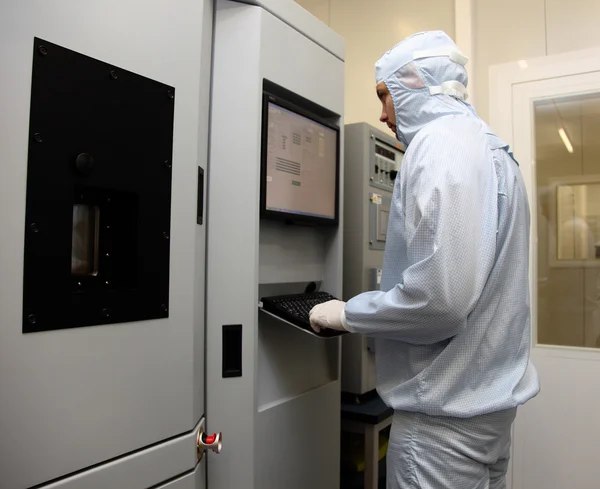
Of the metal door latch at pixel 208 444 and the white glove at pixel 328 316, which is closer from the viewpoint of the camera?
the metal door latch at pixel 208 444

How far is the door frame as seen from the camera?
2135 mm

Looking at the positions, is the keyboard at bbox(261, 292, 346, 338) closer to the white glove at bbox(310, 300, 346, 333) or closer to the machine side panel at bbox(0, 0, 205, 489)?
the white glove at bbox(310, 300, 346, 333)

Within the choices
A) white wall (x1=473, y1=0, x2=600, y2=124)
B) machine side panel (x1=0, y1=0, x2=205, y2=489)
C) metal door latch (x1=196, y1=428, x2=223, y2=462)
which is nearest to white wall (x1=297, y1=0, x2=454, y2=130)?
white wall (x1=473, y1=0, x2=600, y2=124)

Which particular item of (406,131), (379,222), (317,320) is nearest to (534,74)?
(379,222)

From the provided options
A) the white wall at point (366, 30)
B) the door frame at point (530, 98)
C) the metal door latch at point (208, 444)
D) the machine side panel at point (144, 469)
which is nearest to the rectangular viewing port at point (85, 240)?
the machine side panel at point (144, 469)

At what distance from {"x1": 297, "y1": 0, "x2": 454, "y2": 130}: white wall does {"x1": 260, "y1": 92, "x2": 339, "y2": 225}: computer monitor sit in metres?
1.19

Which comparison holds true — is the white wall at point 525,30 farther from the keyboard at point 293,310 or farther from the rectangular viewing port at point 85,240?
the rectangular viewing port at point 85,240

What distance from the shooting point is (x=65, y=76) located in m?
0.80

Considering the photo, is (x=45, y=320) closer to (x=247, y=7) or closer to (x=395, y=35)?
(x=247, y=7)

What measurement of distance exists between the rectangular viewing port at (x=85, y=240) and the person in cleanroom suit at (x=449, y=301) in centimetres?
58

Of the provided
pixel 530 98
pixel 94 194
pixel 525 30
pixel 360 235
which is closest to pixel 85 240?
pixel 94 194

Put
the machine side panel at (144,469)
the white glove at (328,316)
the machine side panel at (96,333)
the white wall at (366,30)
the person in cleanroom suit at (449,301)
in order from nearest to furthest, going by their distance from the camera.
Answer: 1. the machine side panel at (96,333)
2. the machine side panel at (144,469)
3. the person in cleanroom suit at (449,301)
4. the white glove at (328,316)
5. the white wall at (366,30)

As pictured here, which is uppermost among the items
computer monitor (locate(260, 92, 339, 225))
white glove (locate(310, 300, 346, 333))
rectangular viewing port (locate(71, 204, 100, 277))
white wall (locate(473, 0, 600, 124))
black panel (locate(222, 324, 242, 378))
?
white wall (locate(473, 0, 600, 124))

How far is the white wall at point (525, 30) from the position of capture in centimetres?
214
